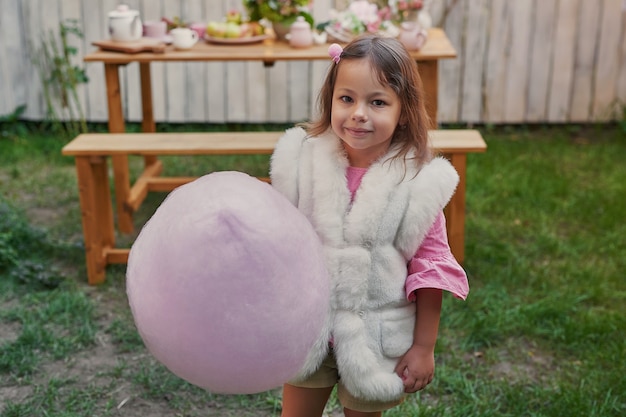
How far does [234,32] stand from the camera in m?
4.60

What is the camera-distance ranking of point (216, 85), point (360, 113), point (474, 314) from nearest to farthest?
point (360, 113)
point (474, 314)
point (216, 85)

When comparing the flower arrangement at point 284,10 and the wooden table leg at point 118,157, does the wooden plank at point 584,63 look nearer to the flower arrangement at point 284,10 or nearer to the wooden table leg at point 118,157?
the flower arrangement at point 284,10

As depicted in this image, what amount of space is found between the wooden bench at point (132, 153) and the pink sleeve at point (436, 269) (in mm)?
1890

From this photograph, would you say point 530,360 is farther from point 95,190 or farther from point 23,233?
point 23,233

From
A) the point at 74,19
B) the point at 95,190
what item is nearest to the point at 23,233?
the point at 95,190

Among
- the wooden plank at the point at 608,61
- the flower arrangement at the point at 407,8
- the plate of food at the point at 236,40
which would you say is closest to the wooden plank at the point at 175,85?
the plate of food at the point at 236,40

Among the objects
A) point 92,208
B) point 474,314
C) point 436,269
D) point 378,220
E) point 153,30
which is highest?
point 153,30

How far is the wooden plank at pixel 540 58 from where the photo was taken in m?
6.24

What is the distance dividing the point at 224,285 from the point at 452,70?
17.0 ft

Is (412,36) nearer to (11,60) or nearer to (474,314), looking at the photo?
(474,314)

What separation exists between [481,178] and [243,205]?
3.98 metres

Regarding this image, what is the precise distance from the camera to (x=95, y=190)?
3.96 m

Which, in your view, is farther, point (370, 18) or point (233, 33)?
point (233, 33)

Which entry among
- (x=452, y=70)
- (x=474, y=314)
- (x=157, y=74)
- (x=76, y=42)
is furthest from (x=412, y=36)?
(x=76, y=42)
